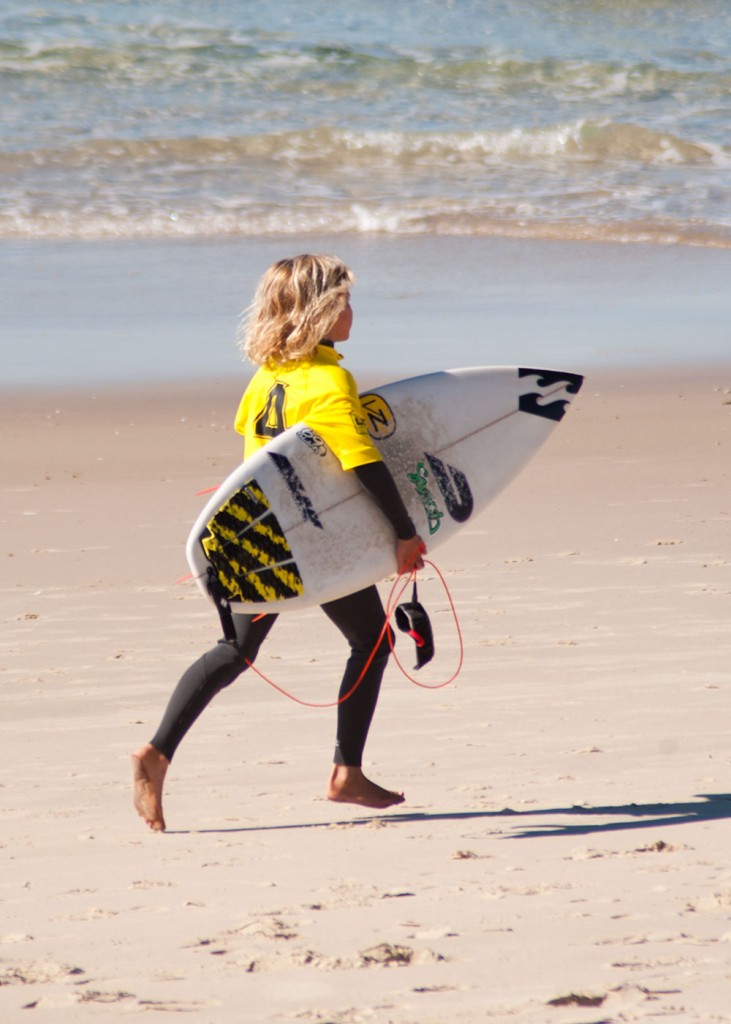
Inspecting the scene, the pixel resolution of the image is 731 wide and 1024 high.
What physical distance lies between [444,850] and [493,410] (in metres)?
1.68

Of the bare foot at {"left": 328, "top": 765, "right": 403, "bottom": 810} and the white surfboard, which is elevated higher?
the white surfboard

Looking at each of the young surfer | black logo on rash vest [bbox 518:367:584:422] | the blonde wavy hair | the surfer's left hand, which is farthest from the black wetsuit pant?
black logo on rash vest [bbox 518:367:584:422]

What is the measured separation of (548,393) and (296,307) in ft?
4.54

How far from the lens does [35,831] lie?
141 inches

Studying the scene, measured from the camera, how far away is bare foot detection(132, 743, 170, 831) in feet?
12.0

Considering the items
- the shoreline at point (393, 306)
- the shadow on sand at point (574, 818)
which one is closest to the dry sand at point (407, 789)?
the shadow on sand at point (574, 818)

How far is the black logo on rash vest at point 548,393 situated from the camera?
4797 millimetres

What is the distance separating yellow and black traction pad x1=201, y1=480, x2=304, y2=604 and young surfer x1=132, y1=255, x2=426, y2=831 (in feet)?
0.26

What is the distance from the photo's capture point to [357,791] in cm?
385

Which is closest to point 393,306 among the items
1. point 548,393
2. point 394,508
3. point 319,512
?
point 548,393

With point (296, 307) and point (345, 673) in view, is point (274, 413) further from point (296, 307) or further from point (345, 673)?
point (345, 673)

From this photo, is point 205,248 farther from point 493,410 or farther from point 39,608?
point 493,410

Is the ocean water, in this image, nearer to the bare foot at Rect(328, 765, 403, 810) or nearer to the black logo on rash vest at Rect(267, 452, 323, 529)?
the black logo on rash vest at Rect(267, 452, 323, 529)

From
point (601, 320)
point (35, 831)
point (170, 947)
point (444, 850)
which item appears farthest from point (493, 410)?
point (601, 320)
